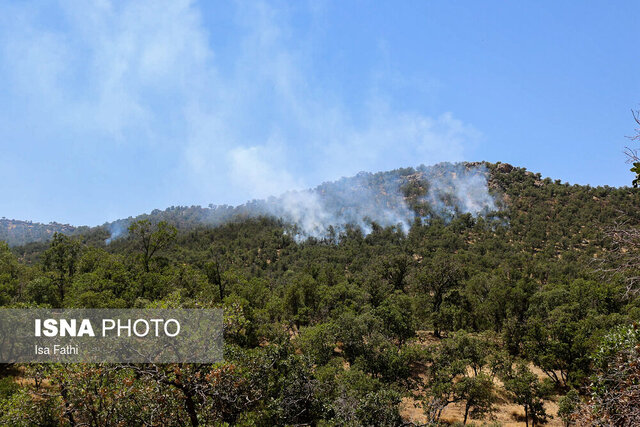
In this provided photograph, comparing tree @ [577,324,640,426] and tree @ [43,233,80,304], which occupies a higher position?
tree @ [43,233,80,304]

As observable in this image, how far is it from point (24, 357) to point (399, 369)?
35.2 metres

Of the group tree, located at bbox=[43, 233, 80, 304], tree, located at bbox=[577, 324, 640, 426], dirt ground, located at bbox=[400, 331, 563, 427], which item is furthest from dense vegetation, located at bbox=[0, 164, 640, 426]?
dirt ground, located at bbox=[400, 331, 563, 427]

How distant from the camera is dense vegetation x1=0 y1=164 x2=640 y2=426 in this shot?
551 inches

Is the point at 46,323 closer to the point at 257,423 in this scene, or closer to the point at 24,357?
the point at 24,357

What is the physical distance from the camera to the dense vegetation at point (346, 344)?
14.0 m

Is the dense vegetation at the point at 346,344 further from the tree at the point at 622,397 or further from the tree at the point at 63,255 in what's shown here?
the tree at the point at 63,255

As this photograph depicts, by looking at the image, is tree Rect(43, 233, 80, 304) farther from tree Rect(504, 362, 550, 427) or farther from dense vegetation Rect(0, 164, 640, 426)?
tree Rect(504, 362, 550, 427)

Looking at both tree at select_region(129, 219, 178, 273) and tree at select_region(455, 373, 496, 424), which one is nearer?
tree at select_region(455, 373, 496, 424)

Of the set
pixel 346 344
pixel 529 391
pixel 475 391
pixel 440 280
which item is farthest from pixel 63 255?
pixel 529 391

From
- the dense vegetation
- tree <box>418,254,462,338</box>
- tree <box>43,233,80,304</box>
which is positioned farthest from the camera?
tree <box>418,254,462,338</box>

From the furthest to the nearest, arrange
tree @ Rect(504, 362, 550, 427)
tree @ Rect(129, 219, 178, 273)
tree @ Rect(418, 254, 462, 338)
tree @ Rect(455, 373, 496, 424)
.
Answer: tree @ Rect(418, 254, 462, 338)
tree @ Rect(129, 219, 178, 273)
tree @ Rect(504, 362, 550, 427)
tree @ Rect(455, 373, 496, 424)

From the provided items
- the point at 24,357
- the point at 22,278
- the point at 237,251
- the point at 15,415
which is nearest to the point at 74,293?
the point at 24,357

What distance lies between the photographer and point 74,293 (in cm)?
3719

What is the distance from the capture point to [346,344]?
3612 cm
